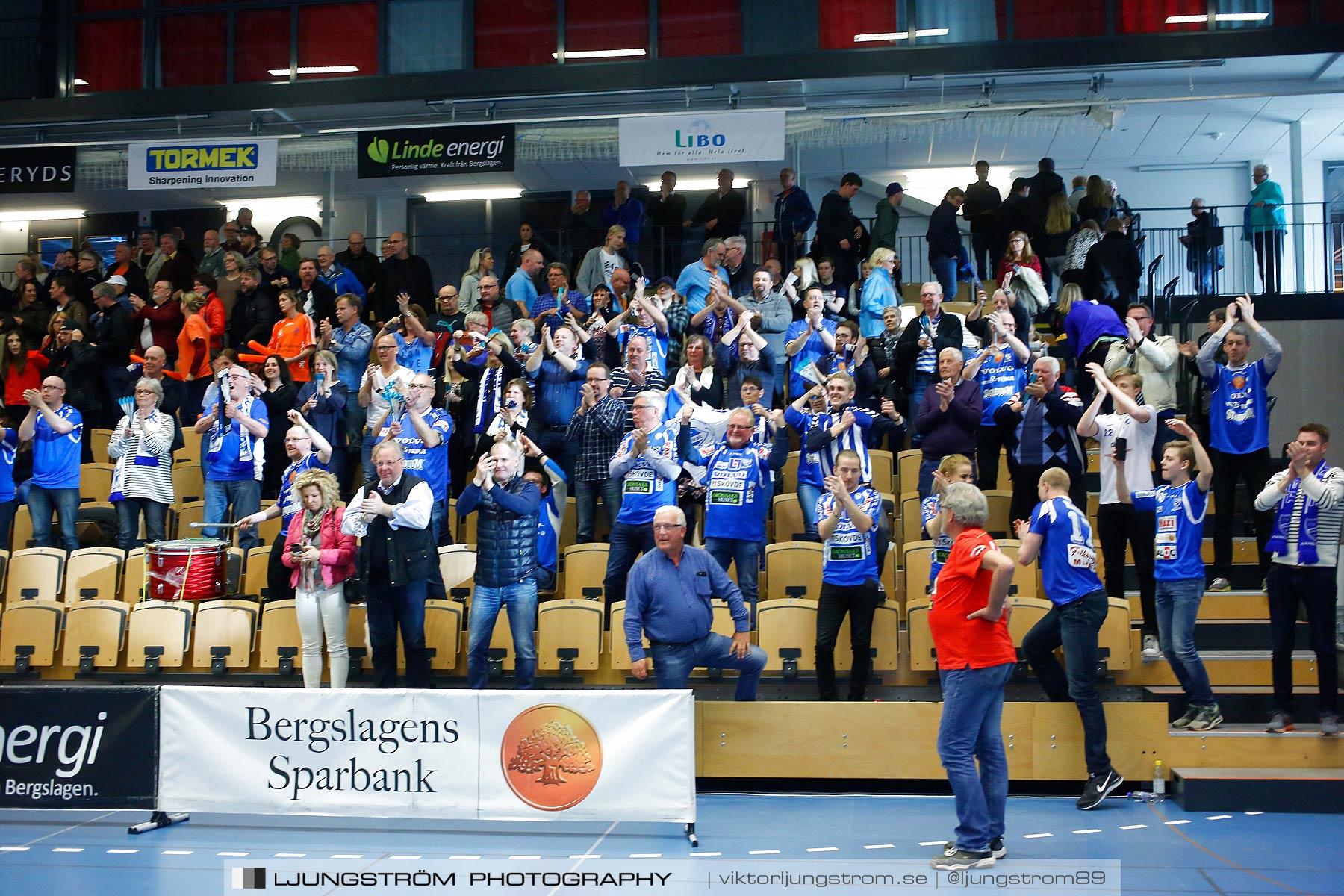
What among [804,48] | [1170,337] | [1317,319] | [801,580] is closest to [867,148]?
[804,48]

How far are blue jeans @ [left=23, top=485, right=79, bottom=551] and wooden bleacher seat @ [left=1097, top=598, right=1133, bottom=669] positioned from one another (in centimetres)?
852

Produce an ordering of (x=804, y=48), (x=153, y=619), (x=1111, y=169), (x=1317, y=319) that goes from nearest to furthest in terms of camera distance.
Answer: (x=153, y=619) → (x=1317, y=319) → (x=804, y=48) → (x=1111, y=169)

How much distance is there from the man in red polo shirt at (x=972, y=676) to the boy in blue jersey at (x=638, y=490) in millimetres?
3128

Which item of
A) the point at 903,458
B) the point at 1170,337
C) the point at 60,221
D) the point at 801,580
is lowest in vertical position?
the point at 801,580

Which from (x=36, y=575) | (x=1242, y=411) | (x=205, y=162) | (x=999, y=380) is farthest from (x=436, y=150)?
(x=1242, y=411)

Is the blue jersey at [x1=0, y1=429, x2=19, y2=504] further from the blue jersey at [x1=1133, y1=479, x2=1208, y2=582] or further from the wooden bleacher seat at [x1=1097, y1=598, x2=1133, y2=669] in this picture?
the blue jersey at [x1=1133, y1=479, x2=1208, y2=582]

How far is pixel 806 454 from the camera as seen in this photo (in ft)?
31.1

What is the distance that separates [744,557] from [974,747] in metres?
3.01

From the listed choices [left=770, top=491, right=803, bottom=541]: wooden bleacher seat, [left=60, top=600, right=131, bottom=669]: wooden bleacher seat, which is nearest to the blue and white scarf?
[left=770, top=491, right=803, bottom=541]: wooden bleacher seat

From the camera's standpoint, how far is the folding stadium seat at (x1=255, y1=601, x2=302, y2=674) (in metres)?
8.91

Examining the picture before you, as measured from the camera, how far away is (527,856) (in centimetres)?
637

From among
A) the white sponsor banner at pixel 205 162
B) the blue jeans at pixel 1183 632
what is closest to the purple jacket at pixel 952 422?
the blue jeans at pixel 1183 632

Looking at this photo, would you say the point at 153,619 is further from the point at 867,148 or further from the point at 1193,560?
the point at 867,148

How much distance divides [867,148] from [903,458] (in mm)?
9002
